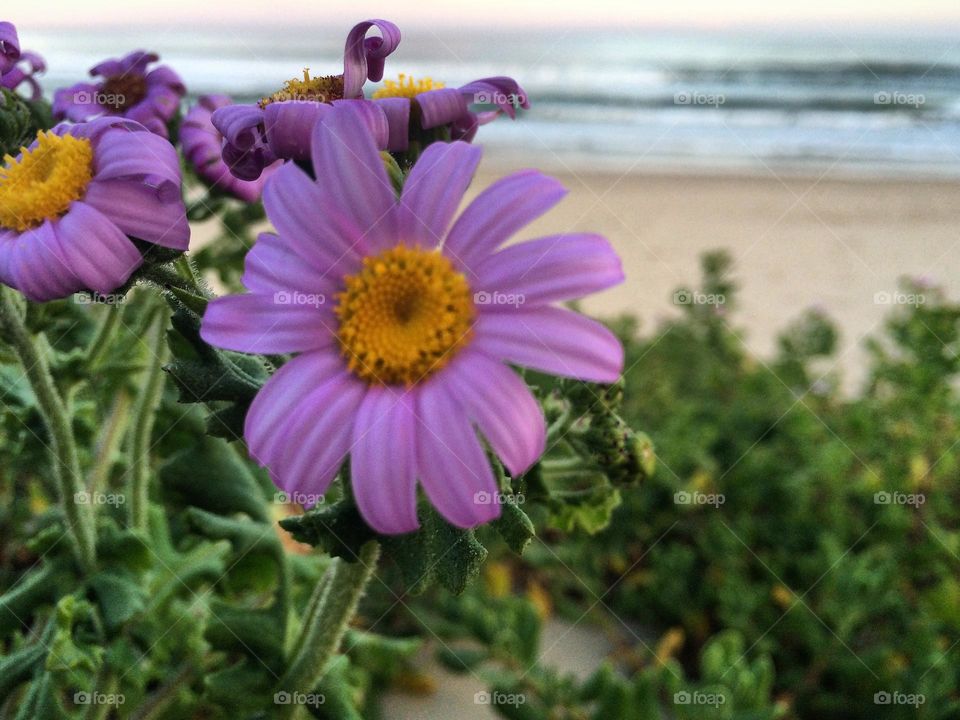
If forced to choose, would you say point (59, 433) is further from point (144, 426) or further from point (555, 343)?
point (555, 343)

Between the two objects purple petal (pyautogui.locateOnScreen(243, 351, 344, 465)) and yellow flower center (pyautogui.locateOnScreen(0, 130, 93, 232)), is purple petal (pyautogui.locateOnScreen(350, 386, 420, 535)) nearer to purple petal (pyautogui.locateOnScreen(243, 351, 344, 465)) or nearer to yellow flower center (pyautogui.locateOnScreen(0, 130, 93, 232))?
purple petal (pyautogui.locateOnScreen(243, 351, 344, 465))

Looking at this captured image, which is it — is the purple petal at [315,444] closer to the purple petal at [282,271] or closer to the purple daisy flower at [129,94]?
the purple petal at [282,271]

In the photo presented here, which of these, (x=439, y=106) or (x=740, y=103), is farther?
(x=740, y=103)

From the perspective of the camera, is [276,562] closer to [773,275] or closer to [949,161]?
[773,275]

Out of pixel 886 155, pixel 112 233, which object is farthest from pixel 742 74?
pixel 112 233

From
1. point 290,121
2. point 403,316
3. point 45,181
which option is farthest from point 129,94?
point 403,316

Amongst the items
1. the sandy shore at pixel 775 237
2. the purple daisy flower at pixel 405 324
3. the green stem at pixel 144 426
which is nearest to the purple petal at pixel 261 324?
the purple daisy flower at pixel 405 324
